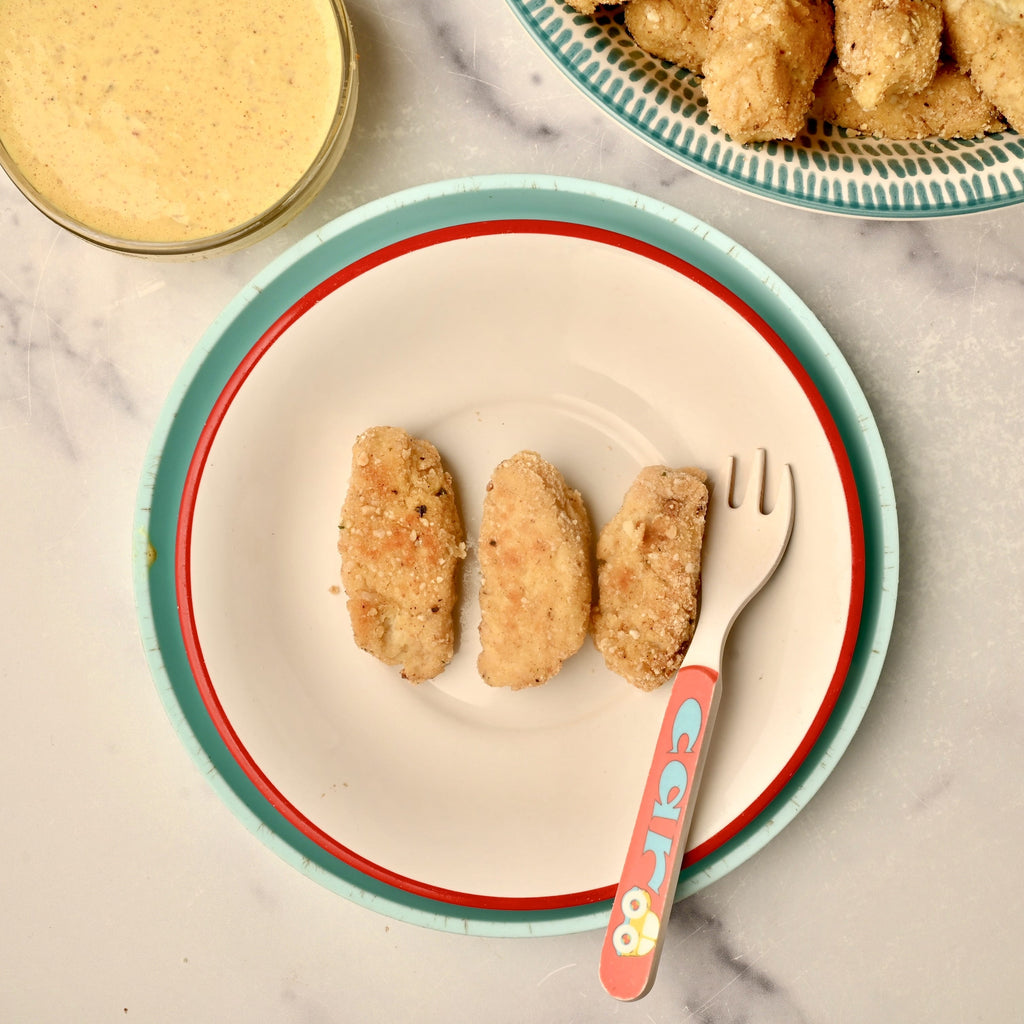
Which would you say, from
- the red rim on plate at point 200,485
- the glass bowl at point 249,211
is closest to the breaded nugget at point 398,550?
the red rim on plate at point 200,485

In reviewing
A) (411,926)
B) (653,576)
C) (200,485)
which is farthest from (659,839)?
(200,485)

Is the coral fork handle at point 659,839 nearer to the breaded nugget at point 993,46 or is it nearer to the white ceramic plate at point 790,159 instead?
the white ceramic plate at point 790,159

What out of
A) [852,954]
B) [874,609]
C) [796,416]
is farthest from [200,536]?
[852,954]

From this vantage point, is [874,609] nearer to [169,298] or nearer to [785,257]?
[785,257]

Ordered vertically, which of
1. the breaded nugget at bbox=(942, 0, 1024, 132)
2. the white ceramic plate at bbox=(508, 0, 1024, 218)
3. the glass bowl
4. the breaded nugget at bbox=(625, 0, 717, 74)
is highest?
the breaded nugget at bbox=(942, 0, 1024, 132)

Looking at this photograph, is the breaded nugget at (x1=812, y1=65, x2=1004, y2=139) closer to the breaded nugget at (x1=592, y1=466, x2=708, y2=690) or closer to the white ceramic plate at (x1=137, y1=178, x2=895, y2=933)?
the white ceramic plate at (x1=137, y1=178, x2=895, y2=933)

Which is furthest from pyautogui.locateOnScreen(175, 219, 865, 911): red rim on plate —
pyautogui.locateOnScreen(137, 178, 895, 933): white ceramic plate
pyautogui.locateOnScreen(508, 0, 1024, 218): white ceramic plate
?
pyautogui.locateOnScreen(508, 0, 1024, 218): white ceramic plate
